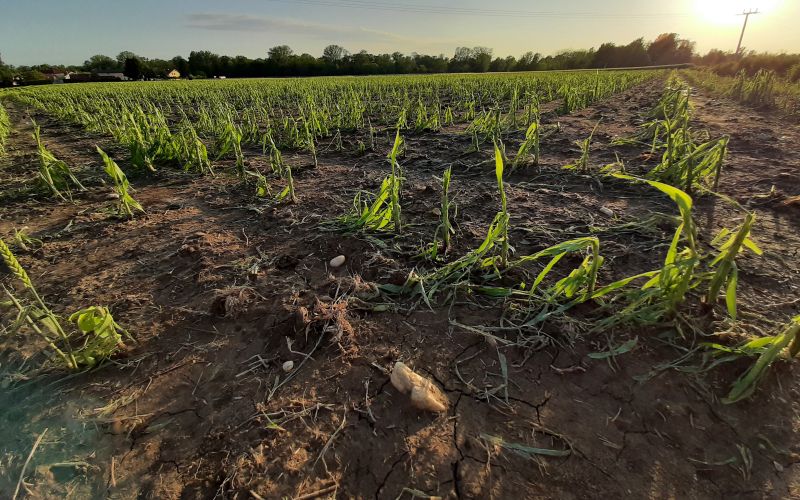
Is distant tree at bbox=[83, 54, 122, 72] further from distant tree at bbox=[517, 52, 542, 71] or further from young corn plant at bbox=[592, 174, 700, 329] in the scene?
young corn plant at bbox=[592, 174, 700, 329]

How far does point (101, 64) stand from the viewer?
73.3 m

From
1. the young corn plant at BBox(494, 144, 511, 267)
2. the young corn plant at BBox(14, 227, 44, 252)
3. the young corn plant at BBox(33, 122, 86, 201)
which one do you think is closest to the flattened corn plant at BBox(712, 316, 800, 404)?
the young corn plant at BBox(494, 144, 511, 267)

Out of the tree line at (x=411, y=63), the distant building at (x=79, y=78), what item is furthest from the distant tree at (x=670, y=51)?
the distant building at (x=79, y=78)

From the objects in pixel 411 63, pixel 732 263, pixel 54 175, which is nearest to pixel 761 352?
pixel 732 263

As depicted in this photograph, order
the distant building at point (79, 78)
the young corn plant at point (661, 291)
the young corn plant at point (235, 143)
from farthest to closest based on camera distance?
the distant building at point (79, 78) < the young corn plant at point (235, 143) < the young corn plant at point (661, 291)

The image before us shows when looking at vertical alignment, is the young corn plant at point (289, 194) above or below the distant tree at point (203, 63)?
below

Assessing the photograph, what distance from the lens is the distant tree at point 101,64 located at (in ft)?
236

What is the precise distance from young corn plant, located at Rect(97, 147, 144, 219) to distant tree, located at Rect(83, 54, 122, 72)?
9496 cm

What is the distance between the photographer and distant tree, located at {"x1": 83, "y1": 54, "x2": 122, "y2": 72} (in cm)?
7200

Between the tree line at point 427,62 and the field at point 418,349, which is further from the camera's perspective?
the tree line at point 427,62

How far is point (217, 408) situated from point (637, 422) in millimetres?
1451

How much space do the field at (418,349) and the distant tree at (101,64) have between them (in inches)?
3797

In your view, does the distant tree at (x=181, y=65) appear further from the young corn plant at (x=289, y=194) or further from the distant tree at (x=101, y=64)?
the young corn plant at (x=289, y=194)

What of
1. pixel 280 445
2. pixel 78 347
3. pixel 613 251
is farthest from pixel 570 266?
pixel 78 347
